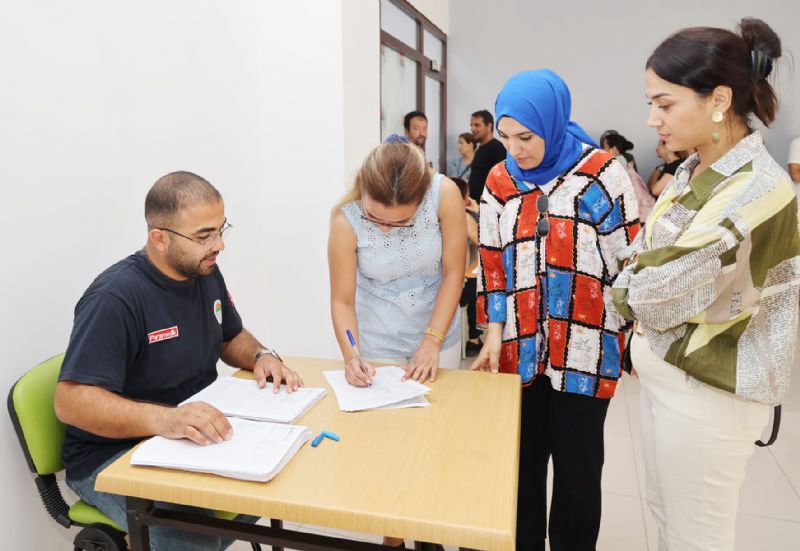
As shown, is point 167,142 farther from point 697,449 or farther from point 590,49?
point 590,49

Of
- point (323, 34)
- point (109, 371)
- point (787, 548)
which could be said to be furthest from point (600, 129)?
point (109, 371)

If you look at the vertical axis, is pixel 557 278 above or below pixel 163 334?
above

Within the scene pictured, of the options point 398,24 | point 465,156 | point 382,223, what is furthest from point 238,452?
point 465,156

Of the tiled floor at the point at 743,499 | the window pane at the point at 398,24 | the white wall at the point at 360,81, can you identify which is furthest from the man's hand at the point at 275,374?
the window pane at the point at 398,24

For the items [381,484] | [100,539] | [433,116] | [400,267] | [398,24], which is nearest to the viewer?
[381,484]

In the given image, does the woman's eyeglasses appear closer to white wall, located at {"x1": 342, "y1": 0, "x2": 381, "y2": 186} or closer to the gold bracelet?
the gold bracelet

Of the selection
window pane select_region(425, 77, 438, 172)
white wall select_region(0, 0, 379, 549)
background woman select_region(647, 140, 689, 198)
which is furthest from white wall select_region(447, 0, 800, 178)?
white wall select_region(0, 0, 379, 549)

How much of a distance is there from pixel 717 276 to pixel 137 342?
1312 millimetres

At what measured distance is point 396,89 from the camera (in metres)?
4.77

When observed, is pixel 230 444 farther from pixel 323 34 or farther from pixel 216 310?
pixel 323 34

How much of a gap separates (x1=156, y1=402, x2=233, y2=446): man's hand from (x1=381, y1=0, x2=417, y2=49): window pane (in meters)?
3.69

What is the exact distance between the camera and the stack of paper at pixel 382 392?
4.56ft

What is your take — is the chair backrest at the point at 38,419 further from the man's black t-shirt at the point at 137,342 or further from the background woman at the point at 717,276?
the background woman at the point at 717,276

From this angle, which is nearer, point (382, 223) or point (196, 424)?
point (196, 424)
